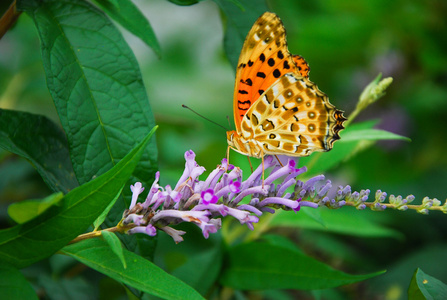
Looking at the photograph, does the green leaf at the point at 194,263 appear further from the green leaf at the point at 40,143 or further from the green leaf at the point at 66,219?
the green leaf at the point at 66,219

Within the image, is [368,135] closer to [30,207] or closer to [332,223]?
[332,223]

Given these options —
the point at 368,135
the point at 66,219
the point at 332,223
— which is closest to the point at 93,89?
the point at 66,219

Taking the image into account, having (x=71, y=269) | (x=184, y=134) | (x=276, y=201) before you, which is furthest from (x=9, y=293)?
(x=184, y=134)

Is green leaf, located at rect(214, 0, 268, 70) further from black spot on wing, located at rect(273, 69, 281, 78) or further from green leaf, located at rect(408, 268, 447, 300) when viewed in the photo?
green leaf, located at rect(408, 268, 447, 300)

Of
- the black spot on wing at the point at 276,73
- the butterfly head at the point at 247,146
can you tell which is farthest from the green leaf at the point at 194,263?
the black spot on wing at the point at 276,73

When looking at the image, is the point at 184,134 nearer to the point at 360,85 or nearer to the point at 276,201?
the point at 360,85
